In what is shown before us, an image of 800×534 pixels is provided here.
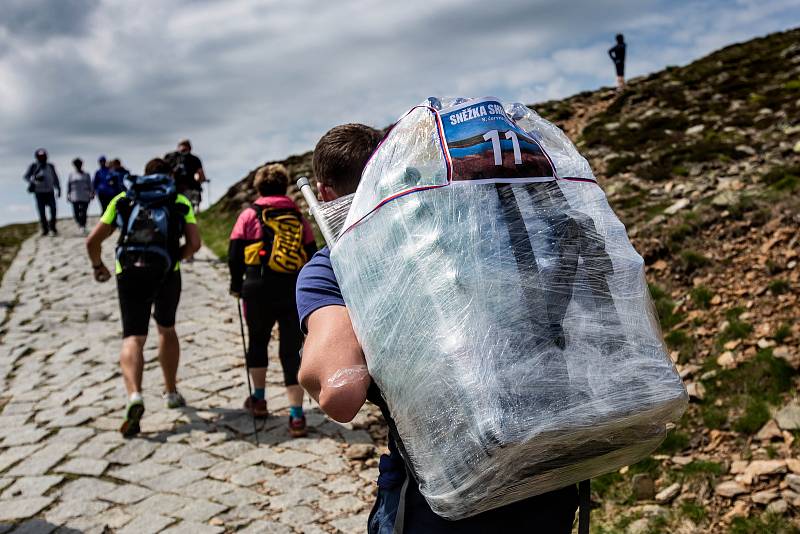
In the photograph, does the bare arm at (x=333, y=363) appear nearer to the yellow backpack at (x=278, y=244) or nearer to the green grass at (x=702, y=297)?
the yellow backpack at (x=278, y=244)

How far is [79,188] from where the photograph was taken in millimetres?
18688

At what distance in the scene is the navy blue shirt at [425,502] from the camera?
6.20 ft

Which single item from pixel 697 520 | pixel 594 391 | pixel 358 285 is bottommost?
pixel 697 520

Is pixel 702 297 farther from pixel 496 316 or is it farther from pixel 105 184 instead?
pixel 105 184

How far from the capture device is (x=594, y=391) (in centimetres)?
158

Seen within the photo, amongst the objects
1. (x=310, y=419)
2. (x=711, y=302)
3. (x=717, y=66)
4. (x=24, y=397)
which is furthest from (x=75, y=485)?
(x=717, y=66)

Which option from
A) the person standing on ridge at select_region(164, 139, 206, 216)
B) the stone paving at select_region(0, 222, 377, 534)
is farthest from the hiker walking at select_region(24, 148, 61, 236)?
the stone paving at select_region(0, 222, 377, 534)

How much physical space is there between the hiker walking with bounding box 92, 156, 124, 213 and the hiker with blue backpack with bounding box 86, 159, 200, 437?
37.9ft

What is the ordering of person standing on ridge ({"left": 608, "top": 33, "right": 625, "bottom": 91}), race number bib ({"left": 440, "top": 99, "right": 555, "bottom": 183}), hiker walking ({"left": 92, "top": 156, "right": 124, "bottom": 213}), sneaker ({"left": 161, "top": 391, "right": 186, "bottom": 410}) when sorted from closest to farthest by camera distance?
race number bib ({"left": 440, "top": 99, "right": 555, "bottom": 183}) → sneaker ({"left": 161, "top": 391, "right": 186, "bottom": 410}) → hiker walking ({"left": 92, "top": 156, "right": 124, "bottom": 213}) → person standing on ridge ({"left": 608, "top": 33, "right": 625, "bottom": 91})

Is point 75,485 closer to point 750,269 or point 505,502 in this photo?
point 505,502

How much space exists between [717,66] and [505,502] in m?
22.7

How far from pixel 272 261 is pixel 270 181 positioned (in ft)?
2.07

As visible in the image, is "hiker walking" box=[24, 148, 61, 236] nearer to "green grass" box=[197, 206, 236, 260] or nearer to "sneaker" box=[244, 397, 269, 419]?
"green grass" box=[197, 206, 236, 260]

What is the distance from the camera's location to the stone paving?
15.6 feet
